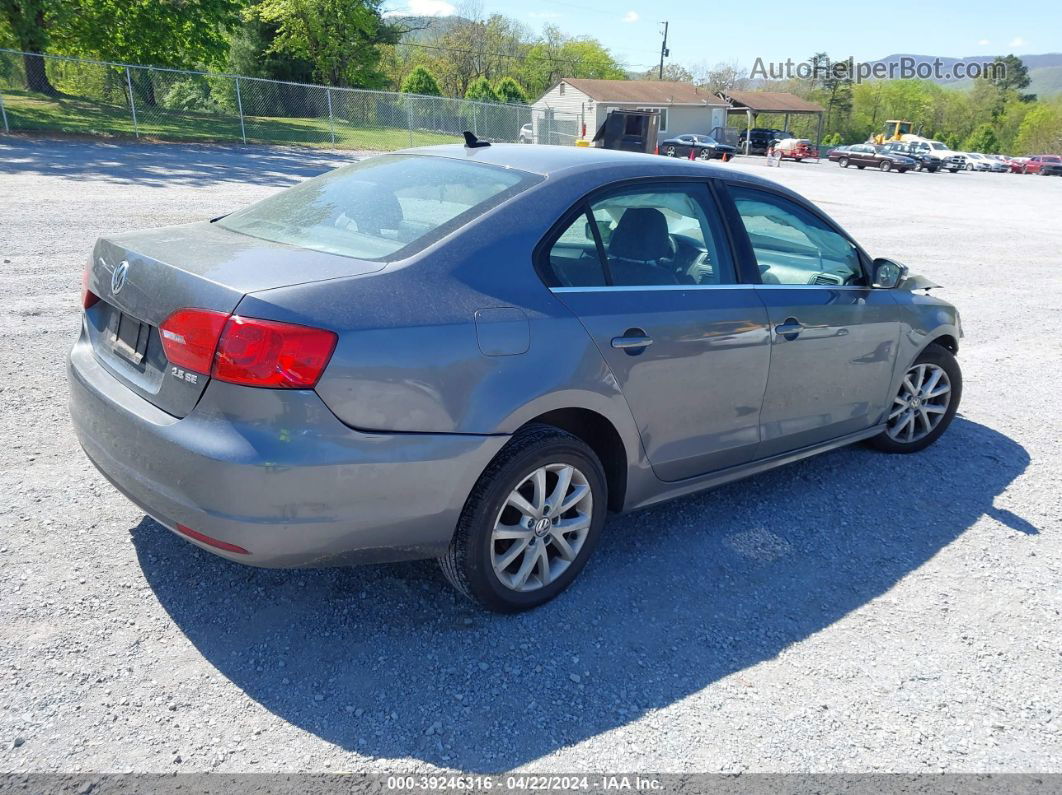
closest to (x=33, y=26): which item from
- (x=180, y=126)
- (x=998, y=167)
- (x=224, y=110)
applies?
(x=180, y=126)

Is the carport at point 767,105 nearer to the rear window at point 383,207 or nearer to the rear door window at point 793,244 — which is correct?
the rear door window at point 793,244

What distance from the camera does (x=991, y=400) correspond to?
6285 millimetres

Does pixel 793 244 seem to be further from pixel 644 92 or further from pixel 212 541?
pixel 644 92

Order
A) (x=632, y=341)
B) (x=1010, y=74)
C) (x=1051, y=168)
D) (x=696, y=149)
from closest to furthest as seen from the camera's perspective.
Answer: (x=632, y=341)
(x=696, y=149)
(x=1051, y=168)
(x=1010, y=74)

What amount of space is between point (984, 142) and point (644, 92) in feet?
122

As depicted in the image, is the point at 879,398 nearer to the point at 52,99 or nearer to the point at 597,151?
the point at 597,151

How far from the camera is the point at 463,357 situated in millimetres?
2727

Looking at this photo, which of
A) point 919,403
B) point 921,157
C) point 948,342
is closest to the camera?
point 919,403

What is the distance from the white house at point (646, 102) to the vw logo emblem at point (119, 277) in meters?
58.0

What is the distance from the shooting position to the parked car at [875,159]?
48094 mm

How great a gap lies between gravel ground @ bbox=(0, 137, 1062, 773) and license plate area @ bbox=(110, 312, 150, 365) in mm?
898

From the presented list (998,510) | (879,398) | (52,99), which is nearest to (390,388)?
(879,398)

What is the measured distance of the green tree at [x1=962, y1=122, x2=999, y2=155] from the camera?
7869cm

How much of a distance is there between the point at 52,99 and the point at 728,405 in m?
28.4
